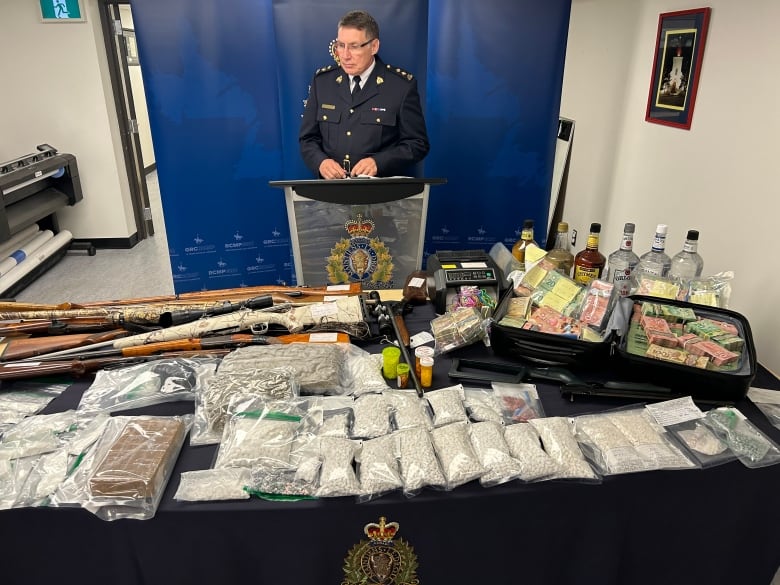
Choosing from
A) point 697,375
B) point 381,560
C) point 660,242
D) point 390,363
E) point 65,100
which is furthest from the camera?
point 65,100

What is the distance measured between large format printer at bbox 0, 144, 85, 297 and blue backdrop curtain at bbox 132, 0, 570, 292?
1365mm

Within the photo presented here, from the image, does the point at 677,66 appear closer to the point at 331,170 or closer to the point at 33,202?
the point at 331,170

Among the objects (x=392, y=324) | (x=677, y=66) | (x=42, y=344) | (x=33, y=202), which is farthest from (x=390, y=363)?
(x=33, y=202)

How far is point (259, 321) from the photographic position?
177cm

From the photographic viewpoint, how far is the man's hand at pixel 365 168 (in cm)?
282

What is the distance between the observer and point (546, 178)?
3.49 m

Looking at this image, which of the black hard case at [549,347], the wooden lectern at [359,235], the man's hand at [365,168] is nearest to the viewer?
the black hard case at [549,347]

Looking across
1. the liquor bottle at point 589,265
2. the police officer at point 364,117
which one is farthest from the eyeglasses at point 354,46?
the liquor bottle at point 589,265

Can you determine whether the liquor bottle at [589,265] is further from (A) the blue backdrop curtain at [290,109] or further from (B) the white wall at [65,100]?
(B) the white wall at [65,100]

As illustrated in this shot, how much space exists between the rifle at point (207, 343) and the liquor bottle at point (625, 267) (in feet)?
3.09

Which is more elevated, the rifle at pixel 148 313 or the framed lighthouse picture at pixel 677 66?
the framed lighthouse picture at pixel 677 66

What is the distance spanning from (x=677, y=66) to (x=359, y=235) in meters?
1.76

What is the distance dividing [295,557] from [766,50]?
236cm

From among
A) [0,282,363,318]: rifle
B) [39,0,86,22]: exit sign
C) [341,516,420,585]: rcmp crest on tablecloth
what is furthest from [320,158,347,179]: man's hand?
[39,0,86,22]: exit sign
